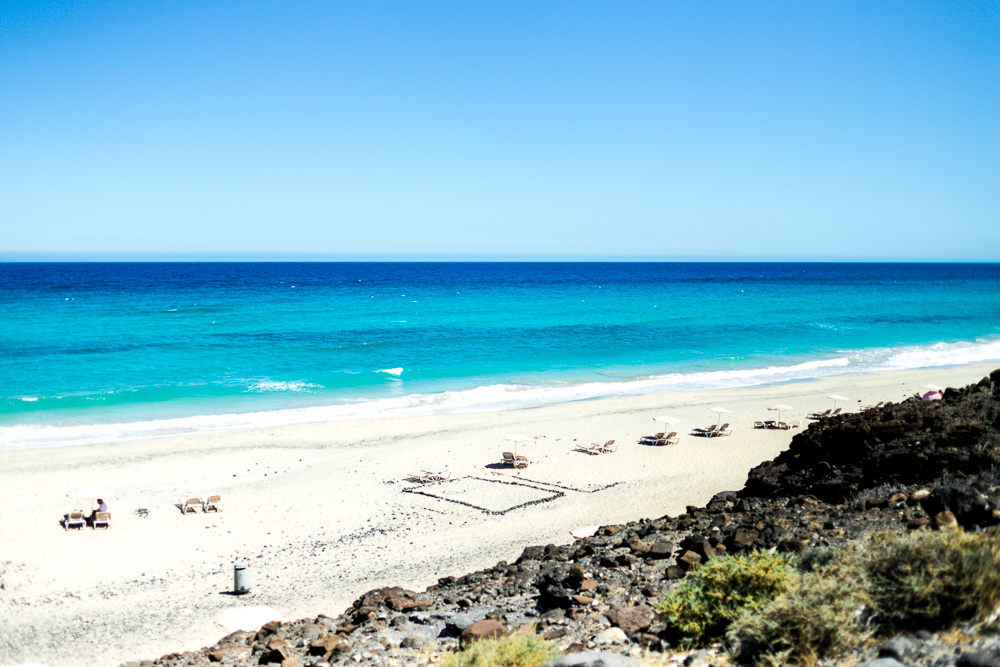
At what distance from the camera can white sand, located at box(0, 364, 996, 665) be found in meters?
10.1

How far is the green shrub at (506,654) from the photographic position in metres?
5.25

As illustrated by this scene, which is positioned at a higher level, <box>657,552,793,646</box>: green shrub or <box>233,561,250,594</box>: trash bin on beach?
<box>657,552,793,646</box>: green shrub

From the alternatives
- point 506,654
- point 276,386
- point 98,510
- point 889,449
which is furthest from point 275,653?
point 276,386

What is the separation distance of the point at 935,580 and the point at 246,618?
7.85m

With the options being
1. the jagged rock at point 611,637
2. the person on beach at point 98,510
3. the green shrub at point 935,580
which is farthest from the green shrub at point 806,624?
the person on beach at point 98,510

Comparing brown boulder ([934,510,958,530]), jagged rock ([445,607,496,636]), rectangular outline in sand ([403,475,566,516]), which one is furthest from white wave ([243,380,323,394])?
brown boulder ([934,510,958,530])

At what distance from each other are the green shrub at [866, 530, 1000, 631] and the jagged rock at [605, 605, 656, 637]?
1.96m

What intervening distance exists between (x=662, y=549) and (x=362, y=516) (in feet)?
25.2

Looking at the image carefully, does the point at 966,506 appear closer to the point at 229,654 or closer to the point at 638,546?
the point at 638,546

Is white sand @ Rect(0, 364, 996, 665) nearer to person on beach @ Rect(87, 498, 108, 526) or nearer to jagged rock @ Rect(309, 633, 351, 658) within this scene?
person on beach @ Rect(87, 498, 108, 526)

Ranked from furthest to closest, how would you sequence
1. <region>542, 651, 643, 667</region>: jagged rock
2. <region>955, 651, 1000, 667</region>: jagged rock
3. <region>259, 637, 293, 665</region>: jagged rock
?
<region>259, 637, 293, 665</region>: jagged rock
<region>542, 651, 643, 667</region>: jagged rock
<region>955, 651, 1000, 667</region>: jagged rock

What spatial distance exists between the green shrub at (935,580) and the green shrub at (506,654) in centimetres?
247

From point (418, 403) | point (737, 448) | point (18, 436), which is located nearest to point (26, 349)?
point (18, 436)

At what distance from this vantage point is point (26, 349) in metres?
37.0
